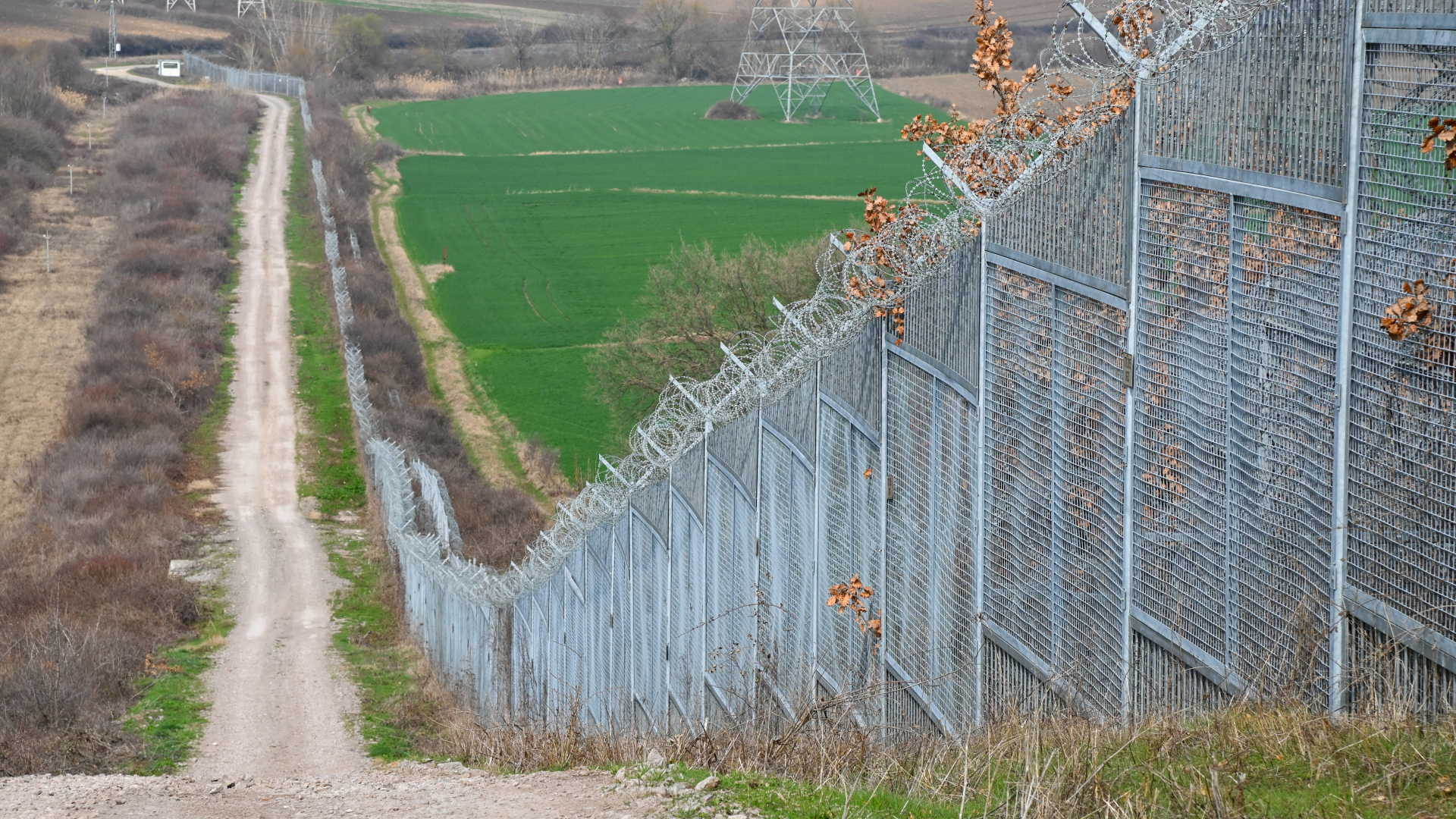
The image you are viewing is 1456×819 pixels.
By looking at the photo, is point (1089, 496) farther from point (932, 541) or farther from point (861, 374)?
point (861, 374)

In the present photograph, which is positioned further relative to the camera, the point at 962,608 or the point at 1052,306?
the point at 962,608

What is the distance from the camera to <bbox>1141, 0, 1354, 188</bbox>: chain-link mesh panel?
434 centimetres

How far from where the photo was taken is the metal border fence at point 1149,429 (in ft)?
13.6

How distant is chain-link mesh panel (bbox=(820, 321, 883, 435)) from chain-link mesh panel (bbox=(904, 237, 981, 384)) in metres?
0.35

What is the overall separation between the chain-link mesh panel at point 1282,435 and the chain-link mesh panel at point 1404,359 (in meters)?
0.15

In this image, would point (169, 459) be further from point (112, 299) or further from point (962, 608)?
point (962, 608)

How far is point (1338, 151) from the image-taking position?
4289 mm

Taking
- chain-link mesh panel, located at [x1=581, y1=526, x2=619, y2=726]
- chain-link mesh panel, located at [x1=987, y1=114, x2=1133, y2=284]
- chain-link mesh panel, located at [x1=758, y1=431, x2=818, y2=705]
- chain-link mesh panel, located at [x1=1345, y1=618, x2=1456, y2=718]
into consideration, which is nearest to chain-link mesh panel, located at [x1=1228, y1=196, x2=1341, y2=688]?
chain-link mesh panel, located at [x1=1345, y1=618, x2=1456, y2=718]

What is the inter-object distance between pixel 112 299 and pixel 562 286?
55.6ft

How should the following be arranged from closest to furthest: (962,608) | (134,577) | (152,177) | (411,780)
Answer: (962,608) < (411,780) < (134,577) < (152,177)

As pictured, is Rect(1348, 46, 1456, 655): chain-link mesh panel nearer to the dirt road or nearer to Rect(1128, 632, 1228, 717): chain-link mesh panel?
Rect(1128, 632, 1228, 717): chain-link mesh panel

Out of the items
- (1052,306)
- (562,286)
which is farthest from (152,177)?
(1052,306)

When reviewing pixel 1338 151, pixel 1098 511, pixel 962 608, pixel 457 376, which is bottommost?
pixel 457 376

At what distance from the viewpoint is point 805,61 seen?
424 feet
